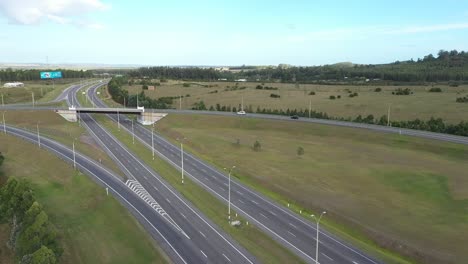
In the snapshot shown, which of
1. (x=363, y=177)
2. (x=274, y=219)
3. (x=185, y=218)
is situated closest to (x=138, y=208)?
(x=185, y=218)

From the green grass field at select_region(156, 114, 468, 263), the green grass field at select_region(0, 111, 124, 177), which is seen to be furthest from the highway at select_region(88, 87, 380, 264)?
the green grass field at select_region(0, 111, 124, 177)

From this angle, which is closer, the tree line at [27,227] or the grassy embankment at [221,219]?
the tree line at [27,227]

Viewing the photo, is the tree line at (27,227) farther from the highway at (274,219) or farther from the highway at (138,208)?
the highway at (274,219)

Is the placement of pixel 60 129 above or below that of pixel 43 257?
below

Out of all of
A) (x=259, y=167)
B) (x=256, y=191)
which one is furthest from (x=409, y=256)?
(x=259, y=167)

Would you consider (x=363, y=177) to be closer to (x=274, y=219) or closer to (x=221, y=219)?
(x=274, y=219)

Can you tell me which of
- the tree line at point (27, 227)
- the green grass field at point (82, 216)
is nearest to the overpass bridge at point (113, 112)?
the green grass field at point (82, 216)
